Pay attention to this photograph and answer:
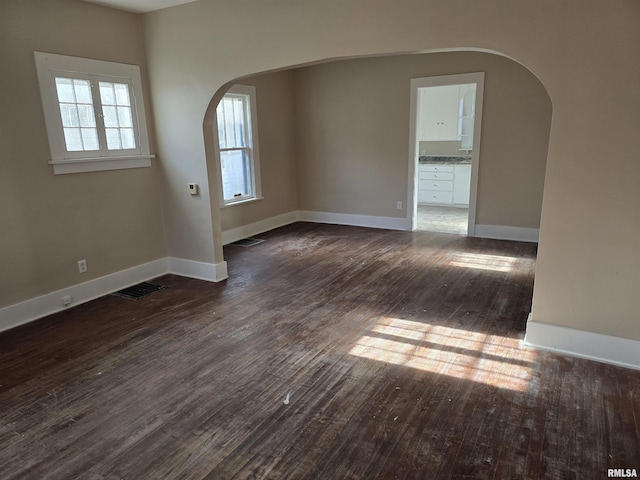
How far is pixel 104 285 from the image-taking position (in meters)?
4.16

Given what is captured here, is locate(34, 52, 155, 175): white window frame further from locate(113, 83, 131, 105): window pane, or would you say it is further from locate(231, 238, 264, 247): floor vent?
locate(231, 238, 264, 247): floor vent

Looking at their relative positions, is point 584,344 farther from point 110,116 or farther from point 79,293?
point 110,116

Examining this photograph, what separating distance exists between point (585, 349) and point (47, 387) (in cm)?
354

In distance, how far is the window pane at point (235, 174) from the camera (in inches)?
236

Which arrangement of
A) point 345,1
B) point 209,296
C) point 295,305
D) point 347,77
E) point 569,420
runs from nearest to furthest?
1. point 569,420
2. point 345,1
3. point 295,305
4. point 209,296
5. point 347,77

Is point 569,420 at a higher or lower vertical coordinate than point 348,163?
lower

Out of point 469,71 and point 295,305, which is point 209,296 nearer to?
point 295,305

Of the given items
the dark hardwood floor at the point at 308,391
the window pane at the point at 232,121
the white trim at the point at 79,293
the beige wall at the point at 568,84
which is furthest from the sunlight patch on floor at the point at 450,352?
the window pane at the point at 232,121

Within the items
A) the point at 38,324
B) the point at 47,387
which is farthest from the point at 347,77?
the point at 47,387

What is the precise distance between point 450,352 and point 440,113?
6.37 metres

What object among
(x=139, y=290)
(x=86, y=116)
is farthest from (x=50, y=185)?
(x=139, y=290)

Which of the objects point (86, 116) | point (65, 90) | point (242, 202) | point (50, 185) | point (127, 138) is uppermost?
point (65, 90)

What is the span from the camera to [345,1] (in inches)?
126

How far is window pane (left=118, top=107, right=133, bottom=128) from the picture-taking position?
4.13m
